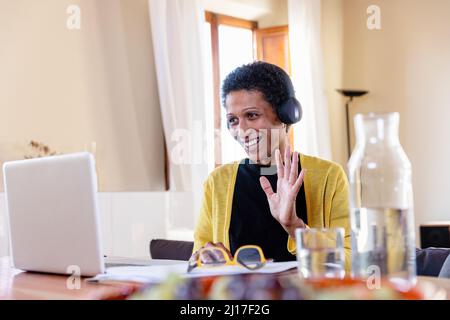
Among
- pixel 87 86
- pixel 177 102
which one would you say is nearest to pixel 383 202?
pixel 87 86

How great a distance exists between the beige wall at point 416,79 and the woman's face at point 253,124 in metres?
3.63

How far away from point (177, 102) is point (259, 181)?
2.18 metres

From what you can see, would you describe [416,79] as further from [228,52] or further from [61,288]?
[61,288]

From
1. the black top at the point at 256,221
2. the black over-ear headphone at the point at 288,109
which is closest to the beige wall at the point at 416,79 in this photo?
the black over-ear headphone at the point at 288,109

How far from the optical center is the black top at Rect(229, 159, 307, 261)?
1.79 metres

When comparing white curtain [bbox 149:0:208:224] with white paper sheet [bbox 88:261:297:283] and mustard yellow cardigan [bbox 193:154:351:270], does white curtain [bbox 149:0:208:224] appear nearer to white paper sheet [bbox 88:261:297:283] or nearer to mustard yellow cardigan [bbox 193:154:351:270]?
mustard yellow cardigan [bbox 193:154:351:270]

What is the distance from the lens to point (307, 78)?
5.15m

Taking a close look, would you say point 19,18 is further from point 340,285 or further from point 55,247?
point 340,285

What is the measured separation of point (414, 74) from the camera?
5.34m

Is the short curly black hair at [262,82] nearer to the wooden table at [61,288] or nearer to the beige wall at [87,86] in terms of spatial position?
the wooden table at [61,288]

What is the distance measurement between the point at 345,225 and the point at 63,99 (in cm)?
226

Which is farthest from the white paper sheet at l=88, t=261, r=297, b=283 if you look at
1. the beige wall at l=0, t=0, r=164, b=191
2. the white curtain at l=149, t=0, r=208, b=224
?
the white curtain at l=149, t=0, r=208, b=224

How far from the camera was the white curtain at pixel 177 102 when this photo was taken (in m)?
3.96

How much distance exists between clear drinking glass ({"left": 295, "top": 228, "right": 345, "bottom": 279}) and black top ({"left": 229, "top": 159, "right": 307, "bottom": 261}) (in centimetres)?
73
